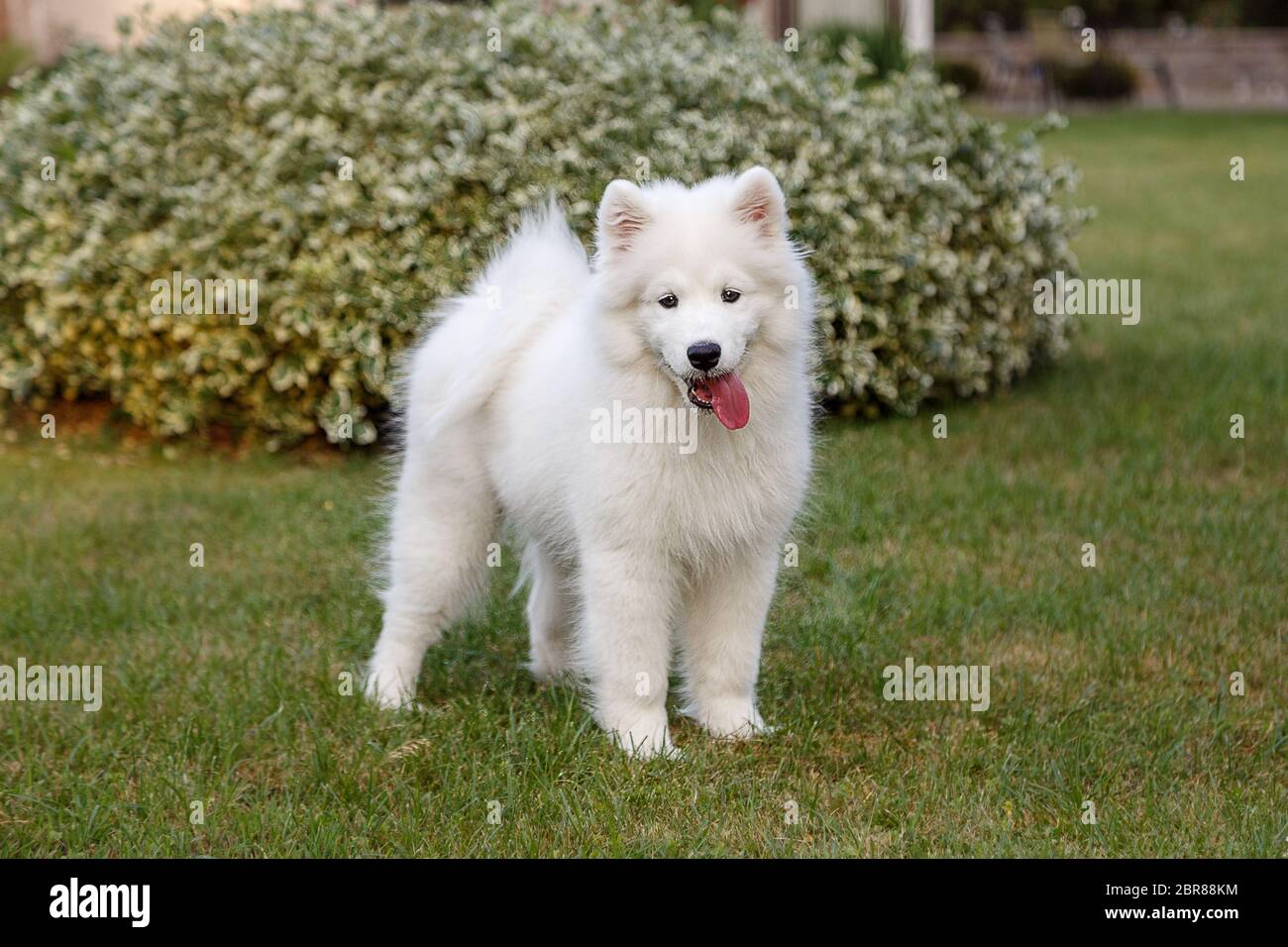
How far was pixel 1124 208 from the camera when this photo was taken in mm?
15734

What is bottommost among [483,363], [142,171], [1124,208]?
[483,363]

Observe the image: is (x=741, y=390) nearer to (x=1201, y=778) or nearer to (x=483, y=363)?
(x=483, y=363)

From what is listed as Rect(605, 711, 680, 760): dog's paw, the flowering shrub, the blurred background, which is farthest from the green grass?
the blurred background

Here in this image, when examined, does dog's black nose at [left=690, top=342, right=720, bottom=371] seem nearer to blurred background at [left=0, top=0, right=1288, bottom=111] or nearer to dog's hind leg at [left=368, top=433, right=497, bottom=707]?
dog's hind leg at [left=368, top=433, right=497, bottom=707]

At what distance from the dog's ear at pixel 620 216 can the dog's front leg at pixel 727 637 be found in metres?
0.89

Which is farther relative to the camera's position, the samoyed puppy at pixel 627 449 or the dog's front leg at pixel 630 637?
the dog's front leg at pixel 630 637

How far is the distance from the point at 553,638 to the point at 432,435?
2.54 feet

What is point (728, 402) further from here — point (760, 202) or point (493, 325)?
point (493, 325)

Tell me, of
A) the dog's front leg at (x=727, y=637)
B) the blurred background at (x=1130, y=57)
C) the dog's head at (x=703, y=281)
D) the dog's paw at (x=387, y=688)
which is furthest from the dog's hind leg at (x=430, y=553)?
the blurred background at (x=1130, y=57)

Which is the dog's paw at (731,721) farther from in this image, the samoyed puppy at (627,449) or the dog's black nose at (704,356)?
the dog's black nose at (704,356)

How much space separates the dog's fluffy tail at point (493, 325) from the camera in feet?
13.8

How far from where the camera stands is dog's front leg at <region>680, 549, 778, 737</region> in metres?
4.08
